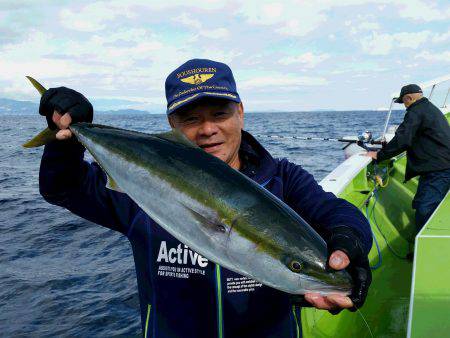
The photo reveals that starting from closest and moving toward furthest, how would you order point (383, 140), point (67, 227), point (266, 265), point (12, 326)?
1. point (266, 265)
2. point (12, 326)
3. point (383, 140)
4. point (67, 227)

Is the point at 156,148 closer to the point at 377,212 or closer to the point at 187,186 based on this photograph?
the point at 187,186

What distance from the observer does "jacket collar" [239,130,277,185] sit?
2672 millimetres

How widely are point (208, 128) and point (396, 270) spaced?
542 centimetres

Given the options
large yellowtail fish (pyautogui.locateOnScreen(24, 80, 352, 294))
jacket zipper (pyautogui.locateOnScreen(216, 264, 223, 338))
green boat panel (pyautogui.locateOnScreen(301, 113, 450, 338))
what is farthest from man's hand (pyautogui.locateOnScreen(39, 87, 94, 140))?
green boat panel (pyautogui.locateOnScreen(301, 113, 450, 338))

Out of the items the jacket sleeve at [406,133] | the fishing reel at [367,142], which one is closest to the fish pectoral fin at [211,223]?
the jacket sleeve at [406,133]

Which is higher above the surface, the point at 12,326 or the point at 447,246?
the point at 447,246

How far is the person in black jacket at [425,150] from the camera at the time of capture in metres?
7.23

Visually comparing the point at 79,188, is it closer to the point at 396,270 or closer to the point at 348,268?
the point at 348,268

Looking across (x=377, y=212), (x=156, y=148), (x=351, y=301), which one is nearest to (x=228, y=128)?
(x=156, y=148)

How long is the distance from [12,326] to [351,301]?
690cm

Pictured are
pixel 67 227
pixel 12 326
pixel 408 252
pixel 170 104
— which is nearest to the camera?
pixel 170 104

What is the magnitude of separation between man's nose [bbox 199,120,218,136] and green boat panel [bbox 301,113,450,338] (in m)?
2.00

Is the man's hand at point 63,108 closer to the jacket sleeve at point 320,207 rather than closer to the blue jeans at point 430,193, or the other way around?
the jacket sleeve at point 320,207

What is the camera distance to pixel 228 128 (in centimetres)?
260
